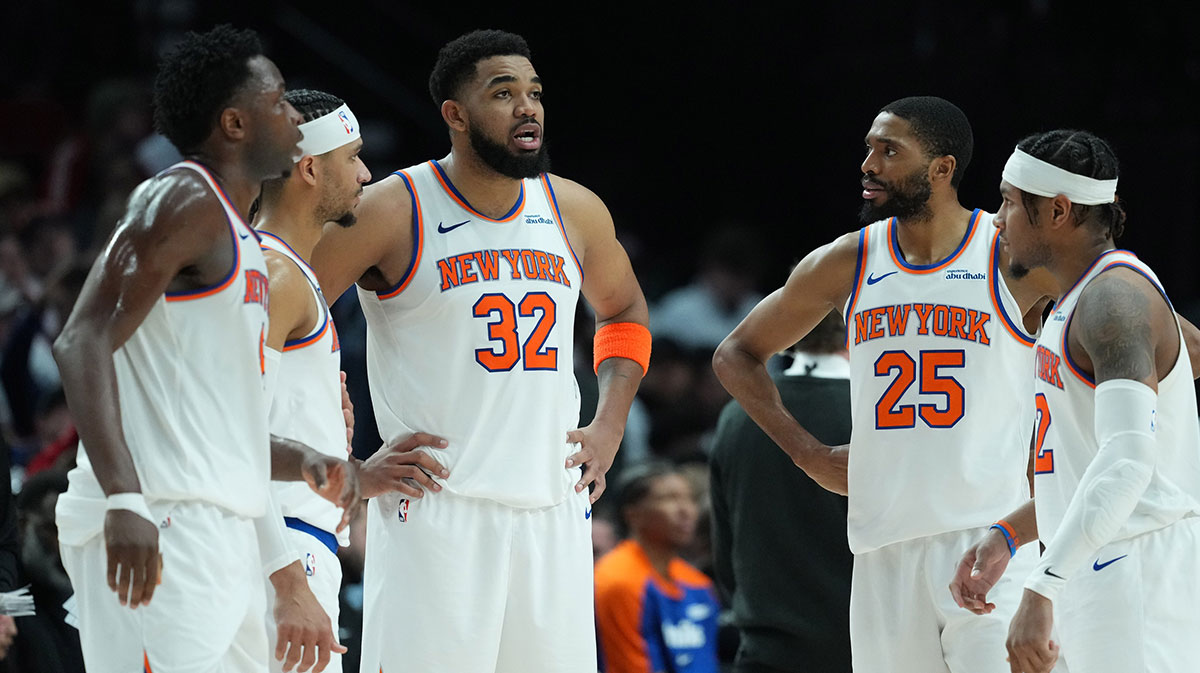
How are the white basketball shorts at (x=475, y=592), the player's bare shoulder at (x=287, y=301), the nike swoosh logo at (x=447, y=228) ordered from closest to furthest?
the player's bare shoulder at (x=287, y=301)
the white basketball shorts at (x=475, y=592)
the nike swoosh logo at (x=447, y=228)

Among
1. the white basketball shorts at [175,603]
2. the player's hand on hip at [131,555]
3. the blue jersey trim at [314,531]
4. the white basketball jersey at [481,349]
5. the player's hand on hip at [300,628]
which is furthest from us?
the white basketball jersey at [481,349]

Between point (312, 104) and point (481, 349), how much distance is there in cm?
104

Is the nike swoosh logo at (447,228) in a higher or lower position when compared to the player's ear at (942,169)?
lower

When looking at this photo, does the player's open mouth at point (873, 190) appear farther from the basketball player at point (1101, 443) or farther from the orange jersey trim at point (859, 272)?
the basketball player at point (1101, 443)

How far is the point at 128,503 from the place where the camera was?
12.3 feet

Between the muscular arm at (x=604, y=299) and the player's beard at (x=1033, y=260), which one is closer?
the player's beard at (x=1033, y=260)

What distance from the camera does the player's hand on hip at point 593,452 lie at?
18.5ft

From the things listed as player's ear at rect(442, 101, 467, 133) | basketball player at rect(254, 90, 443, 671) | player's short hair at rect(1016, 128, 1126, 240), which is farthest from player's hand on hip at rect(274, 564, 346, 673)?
player's short hair at rect(1016, 128, 1126, 240)

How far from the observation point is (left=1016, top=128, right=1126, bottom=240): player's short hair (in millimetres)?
5047

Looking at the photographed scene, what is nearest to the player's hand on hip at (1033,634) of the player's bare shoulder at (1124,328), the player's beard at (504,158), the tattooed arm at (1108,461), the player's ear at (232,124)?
the tattooed arm at (1108,461)

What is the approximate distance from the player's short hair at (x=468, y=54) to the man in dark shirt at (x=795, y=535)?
1.89m

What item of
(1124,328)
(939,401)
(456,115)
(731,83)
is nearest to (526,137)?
(456,115)

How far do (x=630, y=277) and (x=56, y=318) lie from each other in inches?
214

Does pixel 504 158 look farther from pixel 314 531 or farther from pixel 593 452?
pixel 314 531
